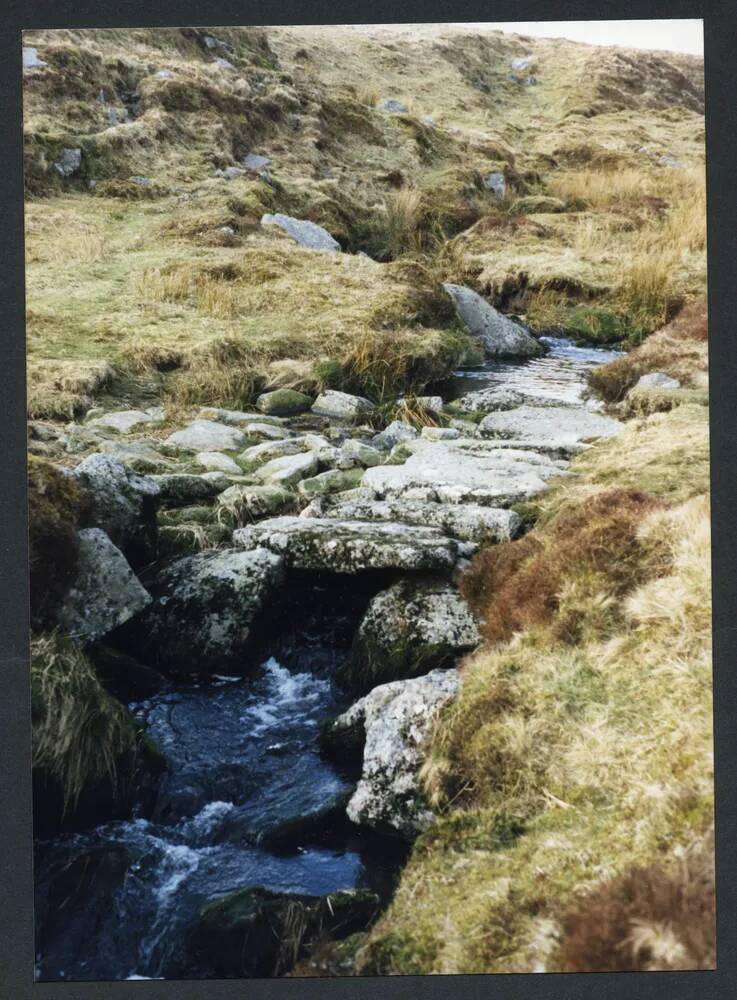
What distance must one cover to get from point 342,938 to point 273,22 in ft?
16.5

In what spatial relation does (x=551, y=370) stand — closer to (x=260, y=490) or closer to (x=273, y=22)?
(x=260, y=490)

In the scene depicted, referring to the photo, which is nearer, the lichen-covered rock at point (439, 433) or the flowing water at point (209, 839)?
the flowing water at point (209, 839)

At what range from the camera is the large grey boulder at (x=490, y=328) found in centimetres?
621

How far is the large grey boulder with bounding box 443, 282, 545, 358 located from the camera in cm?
621

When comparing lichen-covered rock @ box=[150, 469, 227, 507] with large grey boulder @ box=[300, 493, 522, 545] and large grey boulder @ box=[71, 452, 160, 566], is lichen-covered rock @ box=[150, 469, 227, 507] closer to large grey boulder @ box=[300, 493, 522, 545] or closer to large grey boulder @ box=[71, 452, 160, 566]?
large grey boulder @ box=[71, 452, 160, 566]

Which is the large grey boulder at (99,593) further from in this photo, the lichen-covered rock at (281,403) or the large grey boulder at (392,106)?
the large grey boulder at (392,106)

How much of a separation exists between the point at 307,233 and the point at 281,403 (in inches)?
66.2

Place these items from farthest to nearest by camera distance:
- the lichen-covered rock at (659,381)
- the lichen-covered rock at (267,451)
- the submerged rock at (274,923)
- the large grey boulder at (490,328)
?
the large grey boulder at (490,328) < the lichen-covered rock at (267,451) < the lichen-covered rock at (659,381) < the submerged rock at (274,923)

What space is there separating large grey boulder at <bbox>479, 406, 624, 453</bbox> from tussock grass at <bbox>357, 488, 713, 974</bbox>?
34.5 inches

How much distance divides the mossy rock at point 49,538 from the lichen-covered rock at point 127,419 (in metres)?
0.62

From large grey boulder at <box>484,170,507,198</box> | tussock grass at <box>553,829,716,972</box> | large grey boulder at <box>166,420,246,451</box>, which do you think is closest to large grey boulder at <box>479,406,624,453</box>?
large grey boulder at <box>166,420,246,451</box>

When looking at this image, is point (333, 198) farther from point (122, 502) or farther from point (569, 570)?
point (569, 570)

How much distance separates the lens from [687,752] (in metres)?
4.18

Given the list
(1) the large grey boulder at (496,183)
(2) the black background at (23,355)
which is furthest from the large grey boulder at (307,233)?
(2) the black background at (23,355)
